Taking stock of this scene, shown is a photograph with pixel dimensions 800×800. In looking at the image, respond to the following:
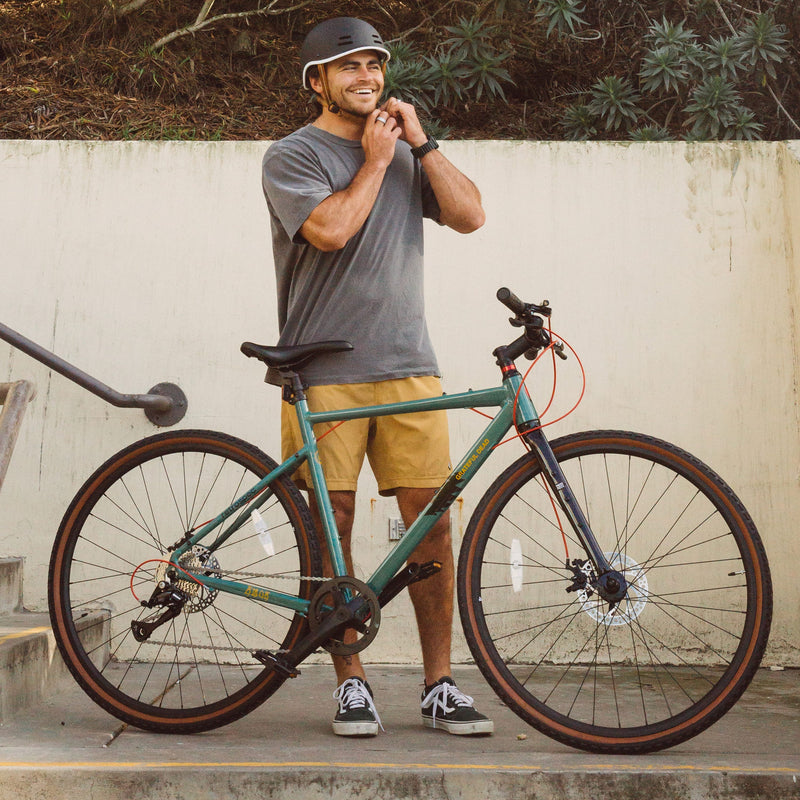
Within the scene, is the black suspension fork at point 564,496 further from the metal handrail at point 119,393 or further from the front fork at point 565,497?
the metal handrail at point 119,393

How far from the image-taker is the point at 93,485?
8.18ft

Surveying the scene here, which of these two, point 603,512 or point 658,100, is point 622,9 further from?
point 603,512

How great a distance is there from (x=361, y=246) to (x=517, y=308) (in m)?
0.48

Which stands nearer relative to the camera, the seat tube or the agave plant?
the seat tube

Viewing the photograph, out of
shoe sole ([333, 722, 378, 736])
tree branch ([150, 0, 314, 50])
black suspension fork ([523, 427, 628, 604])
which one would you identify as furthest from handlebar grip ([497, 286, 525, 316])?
tree branch ([150, 0, 314, 50])

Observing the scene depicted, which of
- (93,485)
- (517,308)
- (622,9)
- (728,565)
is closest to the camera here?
(517,308)

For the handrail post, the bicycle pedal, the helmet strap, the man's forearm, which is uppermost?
the helmet strap

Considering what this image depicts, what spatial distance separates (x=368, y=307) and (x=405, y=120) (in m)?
0.49

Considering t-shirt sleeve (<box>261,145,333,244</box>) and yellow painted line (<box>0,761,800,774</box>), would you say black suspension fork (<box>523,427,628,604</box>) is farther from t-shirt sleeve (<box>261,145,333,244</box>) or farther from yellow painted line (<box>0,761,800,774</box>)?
t-shirt sleeve (<box>261,145,333,244</box>)

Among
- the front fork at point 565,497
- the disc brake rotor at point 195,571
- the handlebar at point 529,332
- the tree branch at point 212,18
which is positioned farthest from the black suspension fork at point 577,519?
the tree branch at point 212,18

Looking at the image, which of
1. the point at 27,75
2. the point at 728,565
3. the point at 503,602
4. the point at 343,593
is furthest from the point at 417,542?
the point at 27,75

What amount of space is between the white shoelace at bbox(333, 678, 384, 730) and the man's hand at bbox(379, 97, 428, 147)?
4.61 ft

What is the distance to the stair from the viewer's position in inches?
103

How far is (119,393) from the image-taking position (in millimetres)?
3588
